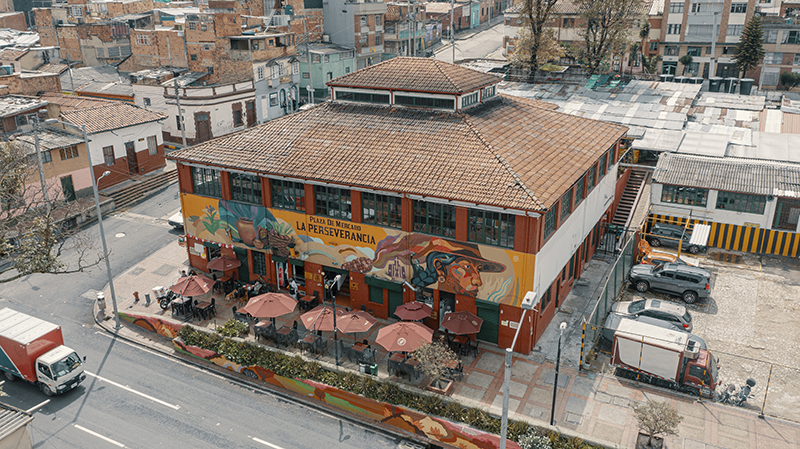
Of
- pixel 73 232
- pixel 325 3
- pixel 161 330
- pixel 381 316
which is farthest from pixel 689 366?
pixel 325 3

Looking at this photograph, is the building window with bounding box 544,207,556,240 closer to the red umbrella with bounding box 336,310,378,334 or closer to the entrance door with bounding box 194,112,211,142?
the red umbrella with bounding box 336,310,378,334

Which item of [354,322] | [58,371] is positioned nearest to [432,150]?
[354,322]

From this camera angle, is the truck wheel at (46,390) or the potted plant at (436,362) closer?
the potted plant at (436,362)

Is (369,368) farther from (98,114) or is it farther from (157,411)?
(98,114)

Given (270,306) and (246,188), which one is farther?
(246,188)

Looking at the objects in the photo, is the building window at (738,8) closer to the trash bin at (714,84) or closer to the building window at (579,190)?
the trash bin at (714,84)

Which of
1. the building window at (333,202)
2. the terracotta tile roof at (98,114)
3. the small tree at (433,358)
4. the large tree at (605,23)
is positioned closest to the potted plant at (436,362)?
the small tree at (433,358)

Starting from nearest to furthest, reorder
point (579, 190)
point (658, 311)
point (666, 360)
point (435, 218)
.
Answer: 1. point (666, 360)
2. point (435, 218)
3. point (658, 311)
4. point (579, 190)
